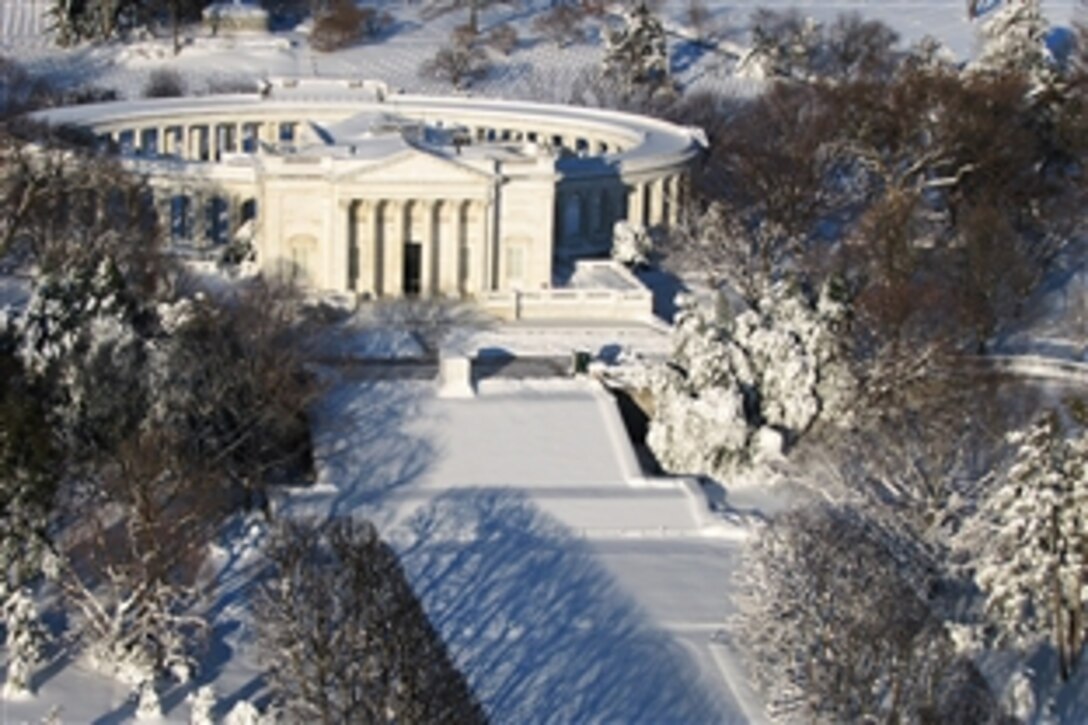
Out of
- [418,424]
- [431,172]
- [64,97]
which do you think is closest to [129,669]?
A: [418,424]

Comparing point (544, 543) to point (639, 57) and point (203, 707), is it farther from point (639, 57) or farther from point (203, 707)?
point (639, 57)

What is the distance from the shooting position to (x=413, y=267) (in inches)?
2389

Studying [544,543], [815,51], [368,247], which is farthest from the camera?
[815,51]

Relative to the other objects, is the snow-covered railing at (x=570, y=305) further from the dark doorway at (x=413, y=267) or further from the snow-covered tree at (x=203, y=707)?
the snow-covered tree at (x=203, y=707)

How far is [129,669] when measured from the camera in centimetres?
3431

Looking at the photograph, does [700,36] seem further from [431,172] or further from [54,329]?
[54,329]

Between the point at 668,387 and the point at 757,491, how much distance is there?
380 centimetres

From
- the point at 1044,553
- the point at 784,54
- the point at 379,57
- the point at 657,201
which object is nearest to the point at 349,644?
the point at 1044,553

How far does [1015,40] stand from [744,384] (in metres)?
56.5

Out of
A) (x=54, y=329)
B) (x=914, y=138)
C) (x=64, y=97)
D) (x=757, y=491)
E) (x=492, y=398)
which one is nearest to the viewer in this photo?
(x=54, y=329)

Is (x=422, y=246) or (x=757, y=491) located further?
(x=422, y=246)

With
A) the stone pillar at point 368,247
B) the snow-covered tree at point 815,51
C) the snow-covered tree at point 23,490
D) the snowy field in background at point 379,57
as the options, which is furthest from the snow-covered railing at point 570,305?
the snow-covered tree at point 815,51

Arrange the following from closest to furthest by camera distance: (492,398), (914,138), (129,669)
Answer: (129,669), (492,398), (914,138)

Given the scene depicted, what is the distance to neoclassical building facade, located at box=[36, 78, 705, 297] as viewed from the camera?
59406 mm
